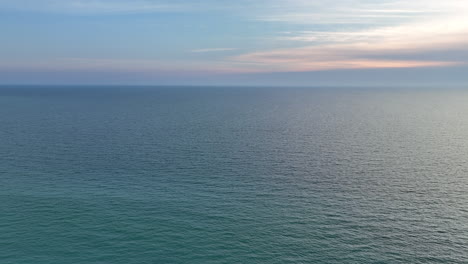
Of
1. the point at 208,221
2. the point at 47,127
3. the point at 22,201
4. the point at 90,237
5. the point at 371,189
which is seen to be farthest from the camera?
the point at 47,127

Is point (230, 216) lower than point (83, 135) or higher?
lower

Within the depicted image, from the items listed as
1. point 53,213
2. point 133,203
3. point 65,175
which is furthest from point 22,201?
point 133,203

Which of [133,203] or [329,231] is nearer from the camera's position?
[329,231]

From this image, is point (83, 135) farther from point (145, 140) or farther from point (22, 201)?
point (22, 201)

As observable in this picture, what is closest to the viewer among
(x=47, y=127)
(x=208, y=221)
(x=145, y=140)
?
(x=208, y=221)

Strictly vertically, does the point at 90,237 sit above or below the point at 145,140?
below

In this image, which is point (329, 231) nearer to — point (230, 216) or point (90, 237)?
point (230, 216)

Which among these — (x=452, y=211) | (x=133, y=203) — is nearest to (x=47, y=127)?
(x=133, y=203)

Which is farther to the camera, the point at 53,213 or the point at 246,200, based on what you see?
the point at 246,200

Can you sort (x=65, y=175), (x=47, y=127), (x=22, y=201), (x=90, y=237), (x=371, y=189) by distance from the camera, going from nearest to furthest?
1. (x=90, y=237)
2. (x=22, y=201)
3. (x=371, y=189)
4. (x=65, y=175)
5. (x=47, y=127)
